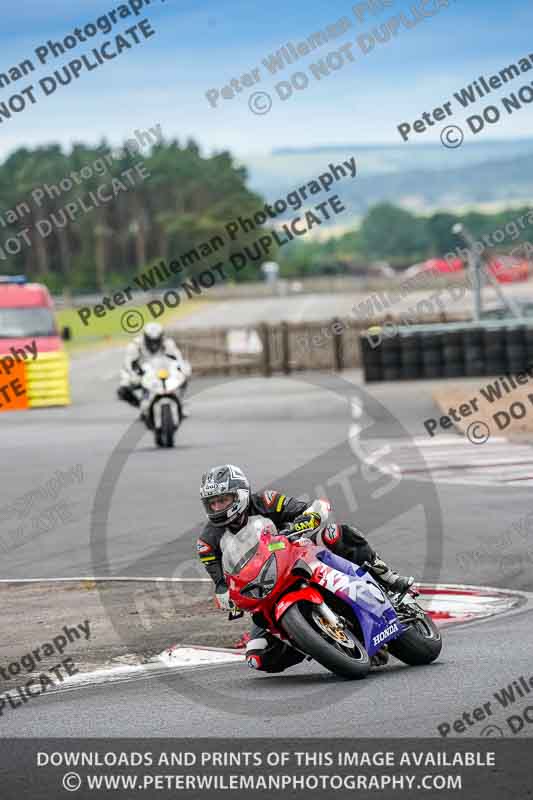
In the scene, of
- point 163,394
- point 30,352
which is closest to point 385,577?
point 163,394

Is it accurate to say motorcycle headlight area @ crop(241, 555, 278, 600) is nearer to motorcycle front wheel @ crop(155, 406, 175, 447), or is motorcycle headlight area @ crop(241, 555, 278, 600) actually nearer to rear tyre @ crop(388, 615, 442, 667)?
rear tyre @ crop(388, 615, 442, 667)

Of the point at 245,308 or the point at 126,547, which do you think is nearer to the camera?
the point at 126,547

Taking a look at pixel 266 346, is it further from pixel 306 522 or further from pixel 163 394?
pixel 306 522

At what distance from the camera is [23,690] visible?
28.1 ft

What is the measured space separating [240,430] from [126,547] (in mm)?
11464

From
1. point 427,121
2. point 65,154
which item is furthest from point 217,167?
point 427,121

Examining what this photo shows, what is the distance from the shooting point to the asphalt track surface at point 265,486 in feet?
24.0

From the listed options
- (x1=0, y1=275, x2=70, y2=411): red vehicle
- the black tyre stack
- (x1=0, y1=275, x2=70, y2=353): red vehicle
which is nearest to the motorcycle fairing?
(x1=0, y1=275, x2=70, y2=411): red vehicle

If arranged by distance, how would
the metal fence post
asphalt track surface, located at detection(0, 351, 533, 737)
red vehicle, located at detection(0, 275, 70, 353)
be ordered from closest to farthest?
asphalt track surface, located at detection(0, 351, 533, 737)
red vehicle, located at detection(0, 275, 70, 353)
the metal fence post

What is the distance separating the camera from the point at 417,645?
27.1 ft

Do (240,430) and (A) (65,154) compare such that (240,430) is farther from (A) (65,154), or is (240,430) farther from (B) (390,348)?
(A) (65,154)

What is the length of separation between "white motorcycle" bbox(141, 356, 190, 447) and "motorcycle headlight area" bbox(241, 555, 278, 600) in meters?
14.0

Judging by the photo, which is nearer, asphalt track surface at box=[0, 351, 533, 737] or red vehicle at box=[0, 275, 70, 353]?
asphalt track surface at box=[0, 351, 533, 737]

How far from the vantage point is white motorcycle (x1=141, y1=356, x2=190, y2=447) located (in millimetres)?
21859
